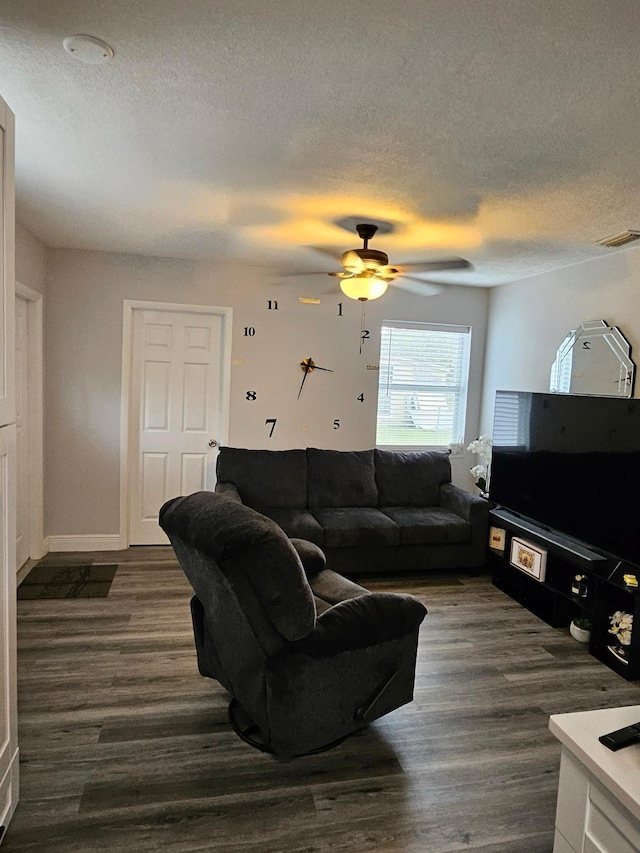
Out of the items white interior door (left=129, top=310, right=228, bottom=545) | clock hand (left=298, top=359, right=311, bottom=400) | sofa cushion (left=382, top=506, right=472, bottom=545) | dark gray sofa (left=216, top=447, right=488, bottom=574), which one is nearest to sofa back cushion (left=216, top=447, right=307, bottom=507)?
dark gray sofa (left=216, top=447, right=488, bottom=574)

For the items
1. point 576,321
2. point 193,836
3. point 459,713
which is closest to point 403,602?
point 459,713

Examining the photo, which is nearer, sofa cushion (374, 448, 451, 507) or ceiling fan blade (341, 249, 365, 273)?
ceiling fan blade (341, 249, 365, 273)

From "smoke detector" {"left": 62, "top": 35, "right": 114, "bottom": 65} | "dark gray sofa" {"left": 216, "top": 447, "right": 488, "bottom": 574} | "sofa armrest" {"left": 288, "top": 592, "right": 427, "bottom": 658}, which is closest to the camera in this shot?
"smoke detector" {"left": 62, "top": 35, "right": 114, "bottom": 65}

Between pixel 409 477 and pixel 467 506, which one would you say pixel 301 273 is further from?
pixel 467 506

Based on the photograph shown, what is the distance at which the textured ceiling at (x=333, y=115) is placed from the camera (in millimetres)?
1513

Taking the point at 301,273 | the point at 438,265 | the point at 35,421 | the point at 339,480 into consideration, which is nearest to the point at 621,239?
the point at 438,265

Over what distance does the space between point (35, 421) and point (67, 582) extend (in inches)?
50.2

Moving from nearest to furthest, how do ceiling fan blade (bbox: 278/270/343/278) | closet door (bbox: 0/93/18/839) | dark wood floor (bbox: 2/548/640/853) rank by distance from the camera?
closet door (bbox: 0/93/18/839) → dark wood floor (bbox: 2/548/640/853) → ceiling fan blade (bbox: 278/270/343/278)

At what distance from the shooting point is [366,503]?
4801 millimetres

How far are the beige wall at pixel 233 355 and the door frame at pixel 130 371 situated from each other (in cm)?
4

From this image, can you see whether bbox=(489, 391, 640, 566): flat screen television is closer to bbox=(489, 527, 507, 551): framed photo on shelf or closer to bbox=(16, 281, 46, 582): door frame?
bbox=(489, 527, 507, 551): framed photo on shelf

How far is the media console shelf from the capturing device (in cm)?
309

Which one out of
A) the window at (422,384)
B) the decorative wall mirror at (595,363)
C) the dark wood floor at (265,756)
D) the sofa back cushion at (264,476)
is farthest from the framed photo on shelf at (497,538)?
the sofa back cushion at (264,476)

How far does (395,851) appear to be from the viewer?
1851 mm
